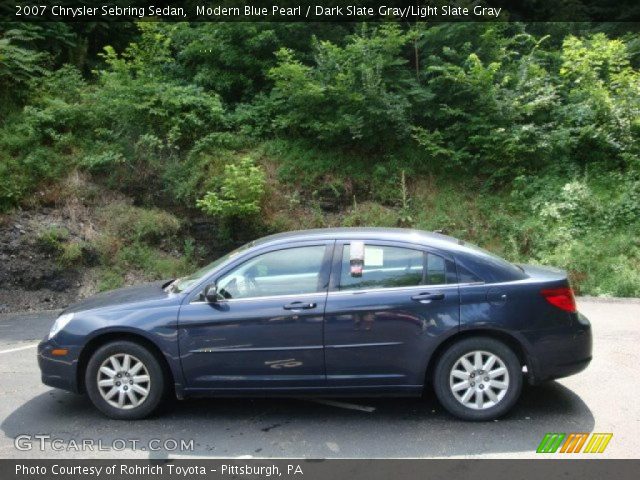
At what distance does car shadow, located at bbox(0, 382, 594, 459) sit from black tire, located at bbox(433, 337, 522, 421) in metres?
0.09

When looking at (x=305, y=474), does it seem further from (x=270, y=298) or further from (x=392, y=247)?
(x=392, y=247)

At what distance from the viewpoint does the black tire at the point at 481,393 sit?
508cm

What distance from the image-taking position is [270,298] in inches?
206

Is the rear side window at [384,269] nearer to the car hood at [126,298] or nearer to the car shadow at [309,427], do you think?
the car shadow at [309,427]

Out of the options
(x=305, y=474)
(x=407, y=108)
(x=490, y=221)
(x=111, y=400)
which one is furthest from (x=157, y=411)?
(x=407, y=108)

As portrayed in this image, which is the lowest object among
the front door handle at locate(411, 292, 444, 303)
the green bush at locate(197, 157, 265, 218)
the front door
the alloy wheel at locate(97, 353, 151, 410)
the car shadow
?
the car shadow

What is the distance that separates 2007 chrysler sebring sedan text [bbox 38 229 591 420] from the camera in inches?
201

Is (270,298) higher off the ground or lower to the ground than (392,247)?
lower

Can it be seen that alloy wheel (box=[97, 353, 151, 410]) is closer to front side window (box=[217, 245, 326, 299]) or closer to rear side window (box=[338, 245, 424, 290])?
front side window (box=[217, 245, 326, 299])

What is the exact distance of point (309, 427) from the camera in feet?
16.8

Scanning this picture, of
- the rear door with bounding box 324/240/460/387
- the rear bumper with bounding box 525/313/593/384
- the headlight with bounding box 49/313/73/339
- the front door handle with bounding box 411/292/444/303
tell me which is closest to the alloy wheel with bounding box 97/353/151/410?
the headlight with bounding box 49/313/73/339

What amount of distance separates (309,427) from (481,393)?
1.44m

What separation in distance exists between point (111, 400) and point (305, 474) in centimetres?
193

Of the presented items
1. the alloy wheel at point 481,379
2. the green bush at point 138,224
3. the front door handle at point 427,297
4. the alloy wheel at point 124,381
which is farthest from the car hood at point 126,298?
the green bush at point 138,224
